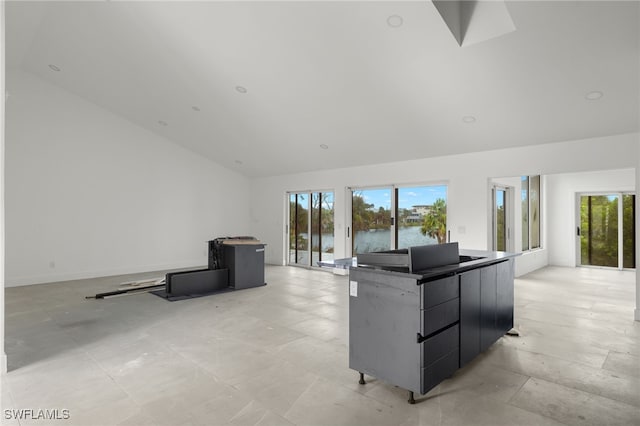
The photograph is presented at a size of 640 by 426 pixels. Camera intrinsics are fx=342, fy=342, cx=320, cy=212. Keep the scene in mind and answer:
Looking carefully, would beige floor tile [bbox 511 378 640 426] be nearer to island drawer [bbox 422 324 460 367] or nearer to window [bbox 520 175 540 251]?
island drawer [bbox 422 324 460 367]

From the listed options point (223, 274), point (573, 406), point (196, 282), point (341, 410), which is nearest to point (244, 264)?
point (223, 274)

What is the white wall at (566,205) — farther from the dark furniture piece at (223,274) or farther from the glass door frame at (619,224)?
the dark furniture piece at (223,274)

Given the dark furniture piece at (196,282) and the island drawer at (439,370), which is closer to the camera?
the island drawer at (439,370)

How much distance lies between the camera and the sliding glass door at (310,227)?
848 centimetres

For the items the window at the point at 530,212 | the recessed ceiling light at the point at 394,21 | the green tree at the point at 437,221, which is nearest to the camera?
the recessed ceiling light at the point at 394,21

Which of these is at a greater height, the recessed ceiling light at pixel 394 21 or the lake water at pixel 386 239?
the recessed ceiling light at pixel 394 21

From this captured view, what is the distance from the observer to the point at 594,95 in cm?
412

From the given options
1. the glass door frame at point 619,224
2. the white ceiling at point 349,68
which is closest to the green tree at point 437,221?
the white ceiling at point 349,68

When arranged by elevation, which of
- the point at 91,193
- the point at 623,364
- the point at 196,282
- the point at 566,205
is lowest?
the point at 623,364

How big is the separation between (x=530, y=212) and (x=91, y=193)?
1047cm

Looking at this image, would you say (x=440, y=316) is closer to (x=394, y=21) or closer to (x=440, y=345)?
(x=440, y=345)

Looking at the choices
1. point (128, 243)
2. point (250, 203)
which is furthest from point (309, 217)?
point (128, 243)

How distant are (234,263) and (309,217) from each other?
3.13m

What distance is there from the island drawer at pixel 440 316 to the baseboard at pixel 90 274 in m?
7.43
